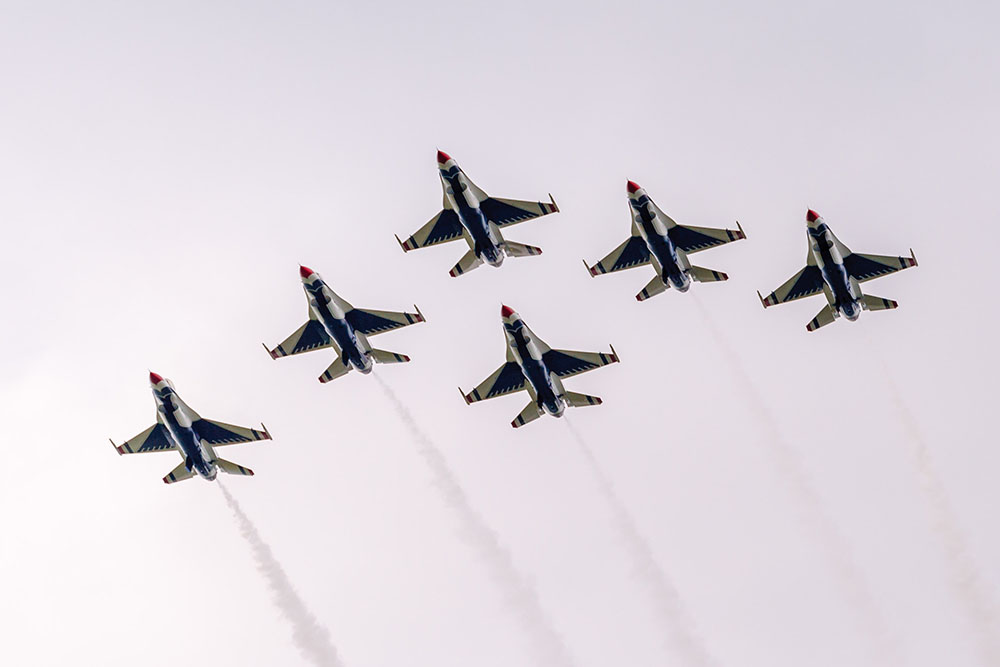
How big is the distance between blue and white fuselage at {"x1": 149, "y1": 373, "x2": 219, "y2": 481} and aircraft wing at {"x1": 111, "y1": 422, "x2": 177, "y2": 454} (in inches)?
54.0

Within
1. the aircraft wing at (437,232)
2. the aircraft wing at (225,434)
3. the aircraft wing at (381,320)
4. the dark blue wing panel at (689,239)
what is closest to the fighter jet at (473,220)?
the aircraft wing at (437,232)

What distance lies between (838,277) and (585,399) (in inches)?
943

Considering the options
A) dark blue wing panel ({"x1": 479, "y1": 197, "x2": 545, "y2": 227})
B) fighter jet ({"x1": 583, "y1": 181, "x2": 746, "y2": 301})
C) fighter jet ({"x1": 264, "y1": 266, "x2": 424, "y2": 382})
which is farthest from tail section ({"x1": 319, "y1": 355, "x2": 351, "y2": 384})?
fighter jet ({"x1": 583, "y1": 181, "x2": 746, "y2": 301})

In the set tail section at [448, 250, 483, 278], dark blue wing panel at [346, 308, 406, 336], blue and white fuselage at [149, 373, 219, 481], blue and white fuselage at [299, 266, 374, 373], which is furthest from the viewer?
dark blue wing panel at [346, 308, 406, 336]

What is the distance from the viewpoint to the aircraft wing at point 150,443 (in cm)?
13975

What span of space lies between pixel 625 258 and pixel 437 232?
56.1 feet

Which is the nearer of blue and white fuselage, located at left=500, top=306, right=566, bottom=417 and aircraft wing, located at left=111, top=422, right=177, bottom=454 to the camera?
blue and white fuselage, located at left=500, top=306, right=566, bottom=417

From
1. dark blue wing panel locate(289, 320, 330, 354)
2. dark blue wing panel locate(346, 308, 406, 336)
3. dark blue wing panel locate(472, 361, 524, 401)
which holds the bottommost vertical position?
dark blue wing panel locate(472, 361, 524, 401)

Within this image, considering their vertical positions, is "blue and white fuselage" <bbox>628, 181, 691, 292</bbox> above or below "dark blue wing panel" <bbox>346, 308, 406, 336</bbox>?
below

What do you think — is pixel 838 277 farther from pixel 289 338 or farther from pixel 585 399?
pixel 289 338

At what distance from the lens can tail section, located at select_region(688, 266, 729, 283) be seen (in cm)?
14050

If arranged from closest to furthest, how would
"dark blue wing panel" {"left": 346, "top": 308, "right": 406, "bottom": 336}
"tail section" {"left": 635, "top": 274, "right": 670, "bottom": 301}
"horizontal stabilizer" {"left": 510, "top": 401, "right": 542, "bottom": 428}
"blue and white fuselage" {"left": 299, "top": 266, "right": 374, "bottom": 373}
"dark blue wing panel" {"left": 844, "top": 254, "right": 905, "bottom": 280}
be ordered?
"blue and white fuselage" {"left": 299, "top": 266, "right": 374, "bottom": 373} → "dark blue wing panel" {"left": 844, "top": 254, "right": 905, "bottom": 280} → "horizontal stabilizer" {"left": 510, "top": 401, "right": 542, "bottom": 428} → "dark blue wing panel" {"left": 346, "top": 308, "right": 406, "bottom": 336} → "tail section" {"left": 635, "top": 274, "right": 670, "bottom": 301}

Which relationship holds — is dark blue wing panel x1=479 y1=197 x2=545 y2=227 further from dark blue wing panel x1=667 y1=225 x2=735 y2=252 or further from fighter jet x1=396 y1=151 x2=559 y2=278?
dark blue wing panel x1=667 y1=225 x2=735 y2=252

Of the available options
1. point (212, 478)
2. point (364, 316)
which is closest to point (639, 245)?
point (364, 316)
